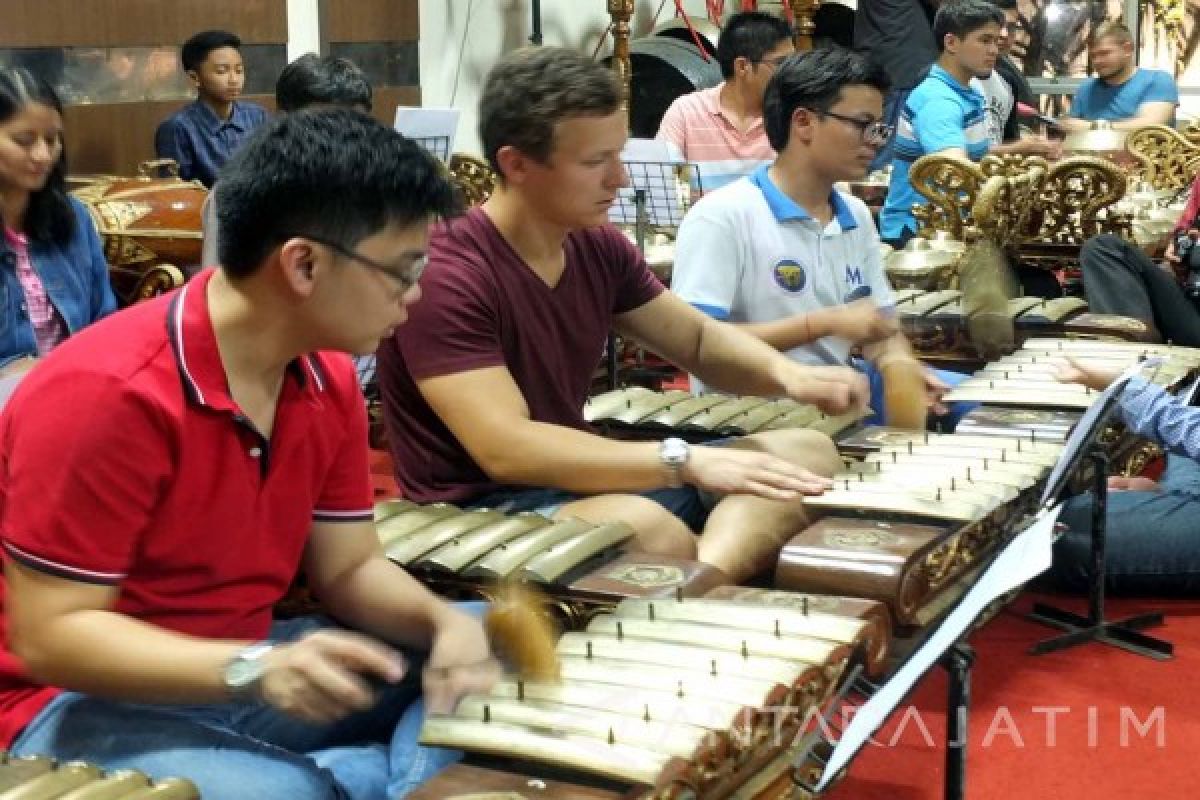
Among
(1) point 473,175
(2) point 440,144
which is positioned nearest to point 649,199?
(2) point 440,144

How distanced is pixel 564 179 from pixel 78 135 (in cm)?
429

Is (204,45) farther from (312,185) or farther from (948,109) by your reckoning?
(312,185)

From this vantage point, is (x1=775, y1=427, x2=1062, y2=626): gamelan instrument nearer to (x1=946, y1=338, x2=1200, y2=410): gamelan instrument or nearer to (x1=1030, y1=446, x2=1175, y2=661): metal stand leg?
(x1=946, y1=338, x2=1200, y2=410): gamelan instrument

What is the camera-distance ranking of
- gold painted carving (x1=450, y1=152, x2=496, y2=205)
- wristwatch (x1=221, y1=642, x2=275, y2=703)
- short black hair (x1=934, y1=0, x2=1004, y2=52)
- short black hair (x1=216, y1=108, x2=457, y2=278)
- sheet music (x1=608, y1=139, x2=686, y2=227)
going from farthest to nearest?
short black hair (x1=934, y1=0, x2=1004, y2=52)
gold painted carving (x1=450, y1=152, x2=496, y2=205)
sheet music (x1=608, y1=139, x2=686, y2=227)
short black hair (x1=216, y1=108, x2=457, y2=278)
wristwatch (x1=221, y1=642, x2=275, y2=703)

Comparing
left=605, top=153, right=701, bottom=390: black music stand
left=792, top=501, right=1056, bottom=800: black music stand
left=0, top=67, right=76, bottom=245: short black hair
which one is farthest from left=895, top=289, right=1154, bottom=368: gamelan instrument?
left=792, top=501, right=1056, bottom=800: black music stand

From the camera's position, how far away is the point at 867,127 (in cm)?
356

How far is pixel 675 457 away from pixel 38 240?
1.85 m

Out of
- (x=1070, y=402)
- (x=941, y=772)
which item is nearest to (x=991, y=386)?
(x=1070, y=402)

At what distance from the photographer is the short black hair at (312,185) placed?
1.73 m

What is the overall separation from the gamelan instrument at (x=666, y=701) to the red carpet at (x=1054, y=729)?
63cm

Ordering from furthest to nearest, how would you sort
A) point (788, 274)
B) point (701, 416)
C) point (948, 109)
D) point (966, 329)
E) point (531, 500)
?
point (948, 109) < point (966, 329) < point (788, 274) < point (701, 416) < point (531, 500)

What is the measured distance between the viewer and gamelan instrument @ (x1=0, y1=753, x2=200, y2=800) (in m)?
1.49

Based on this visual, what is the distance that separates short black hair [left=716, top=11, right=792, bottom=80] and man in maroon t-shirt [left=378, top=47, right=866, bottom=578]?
10.2 feet

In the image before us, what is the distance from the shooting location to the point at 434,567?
225 centimetres
